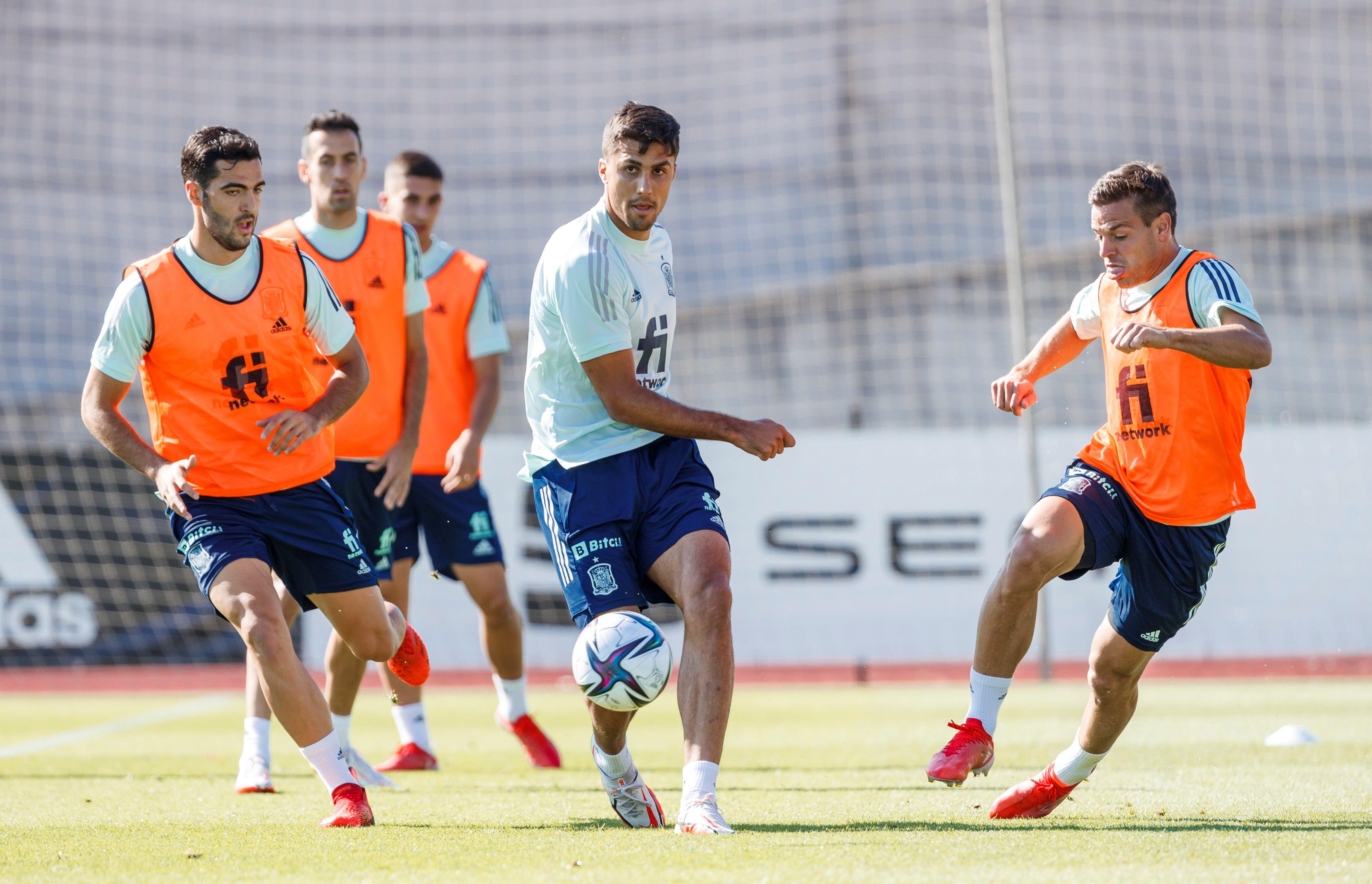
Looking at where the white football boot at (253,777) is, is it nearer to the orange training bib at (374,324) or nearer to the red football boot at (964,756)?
the orange training bib at (374,324)

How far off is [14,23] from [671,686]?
36.6 ft

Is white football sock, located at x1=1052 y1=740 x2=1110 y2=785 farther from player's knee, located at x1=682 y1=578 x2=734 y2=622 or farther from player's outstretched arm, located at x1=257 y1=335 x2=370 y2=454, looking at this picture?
player's outstretched arm, located at x1=257 y1=335 x2=370 y2=454

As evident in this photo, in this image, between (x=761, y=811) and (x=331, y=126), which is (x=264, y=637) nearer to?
(x=761, y=811)

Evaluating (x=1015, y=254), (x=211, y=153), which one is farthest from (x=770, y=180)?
(x=211, y=153)

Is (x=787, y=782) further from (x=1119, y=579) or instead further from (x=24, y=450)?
(x=24, y=450)

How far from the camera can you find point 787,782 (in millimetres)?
5344

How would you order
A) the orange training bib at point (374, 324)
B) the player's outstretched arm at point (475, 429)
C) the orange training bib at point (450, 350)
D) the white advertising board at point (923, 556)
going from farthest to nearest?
the white advertising board at point (923, 556) → the orange training bib at point (450, 350) → the player's outstretched arm at point (475, 429) → the orange training bib at point (374, 324)

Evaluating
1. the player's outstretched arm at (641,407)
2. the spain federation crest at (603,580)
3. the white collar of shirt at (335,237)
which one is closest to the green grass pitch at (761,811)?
the spain federation crest at (603,580)

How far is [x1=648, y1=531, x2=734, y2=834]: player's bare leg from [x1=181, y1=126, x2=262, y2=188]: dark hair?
1.87m

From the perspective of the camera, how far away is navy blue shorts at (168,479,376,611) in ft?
14.1

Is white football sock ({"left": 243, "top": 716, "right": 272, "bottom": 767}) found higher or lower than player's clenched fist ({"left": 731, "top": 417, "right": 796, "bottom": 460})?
lower

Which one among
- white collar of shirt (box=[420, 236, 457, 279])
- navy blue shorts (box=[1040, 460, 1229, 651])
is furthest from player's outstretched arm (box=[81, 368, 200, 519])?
navy blue shorts (box=[1040, 460, 1229, 651])

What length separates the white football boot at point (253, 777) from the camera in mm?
5219

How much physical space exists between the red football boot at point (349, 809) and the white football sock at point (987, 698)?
1.85m
